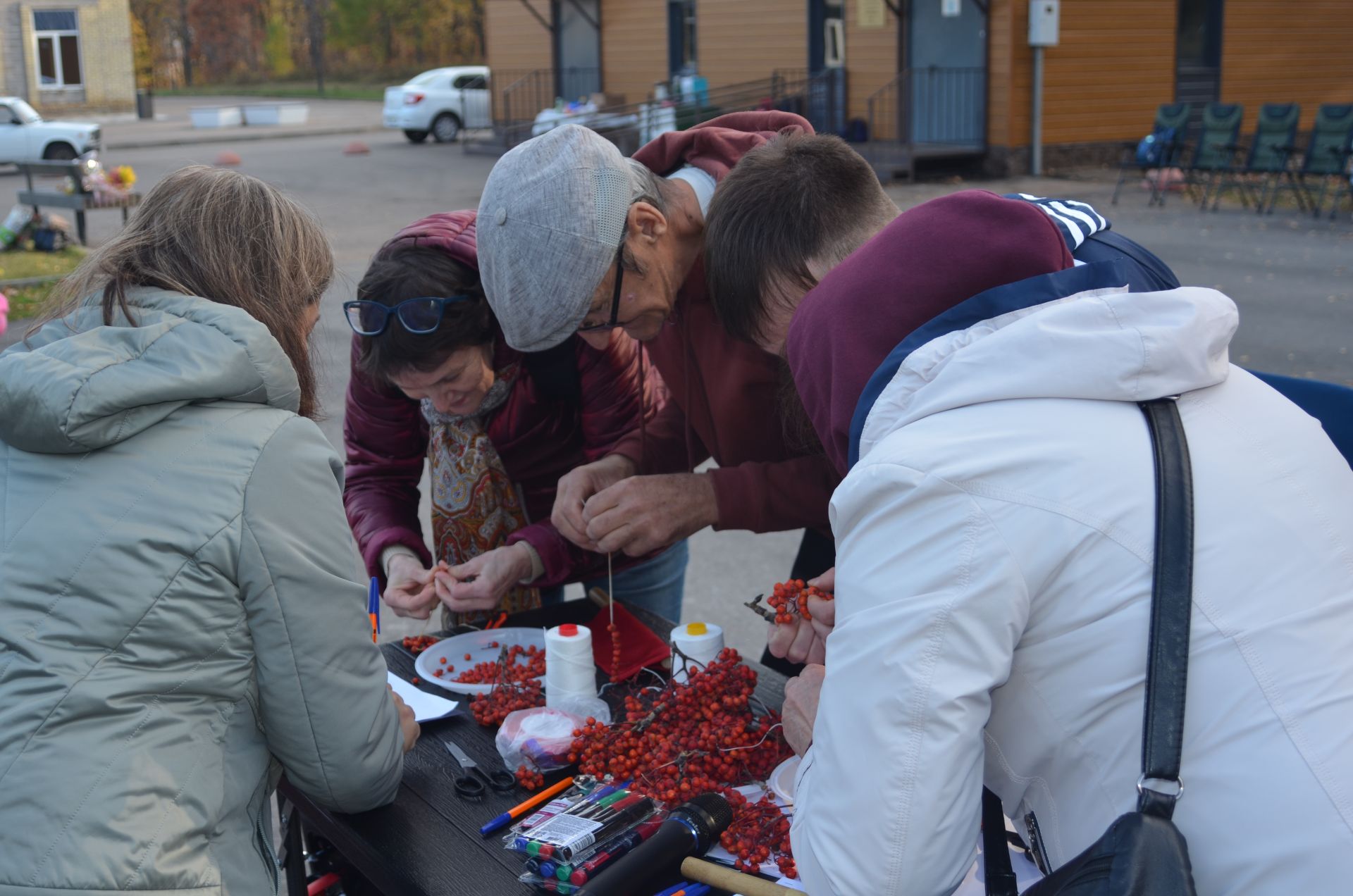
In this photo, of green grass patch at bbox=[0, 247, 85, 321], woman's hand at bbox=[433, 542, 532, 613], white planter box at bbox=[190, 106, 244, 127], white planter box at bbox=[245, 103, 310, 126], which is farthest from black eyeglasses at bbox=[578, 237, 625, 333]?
white planter box at bbox=[245, 103, 310, 126]

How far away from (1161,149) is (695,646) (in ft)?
47.0

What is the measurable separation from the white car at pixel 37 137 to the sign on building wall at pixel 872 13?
40.1 ft

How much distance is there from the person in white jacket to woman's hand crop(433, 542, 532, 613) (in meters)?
1.34

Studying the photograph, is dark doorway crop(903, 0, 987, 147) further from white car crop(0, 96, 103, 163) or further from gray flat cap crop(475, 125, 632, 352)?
gray flat cap crop(475, 125, 632, 352)

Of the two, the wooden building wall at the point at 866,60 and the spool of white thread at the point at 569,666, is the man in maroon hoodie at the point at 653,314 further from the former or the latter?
the wooden building wall at the point at 866,60

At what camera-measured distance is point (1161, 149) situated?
14672mm

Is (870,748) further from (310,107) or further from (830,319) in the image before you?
(310,107)

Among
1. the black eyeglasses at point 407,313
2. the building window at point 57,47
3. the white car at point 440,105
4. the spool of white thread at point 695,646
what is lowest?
the spool of white thread at point 695,646

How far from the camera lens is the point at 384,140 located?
84.6ft

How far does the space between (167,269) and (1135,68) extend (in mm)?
16817

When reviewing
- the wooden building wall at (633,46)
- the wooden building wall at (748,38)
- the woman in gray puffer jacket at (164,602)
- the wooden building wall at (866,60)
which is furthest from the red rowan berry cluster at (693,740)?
the wooden building wall at (633,46)

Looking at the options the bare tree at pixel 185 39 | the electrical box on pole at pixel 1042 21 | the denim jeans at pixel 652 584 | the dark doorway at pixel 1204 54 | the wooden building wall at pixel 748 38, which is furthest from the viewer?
the bare tree at pixel 185 39

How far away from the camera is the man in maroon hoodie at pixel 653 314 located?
2.16 metres

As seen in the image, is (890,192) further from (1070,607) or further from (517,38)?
(1070,607)
